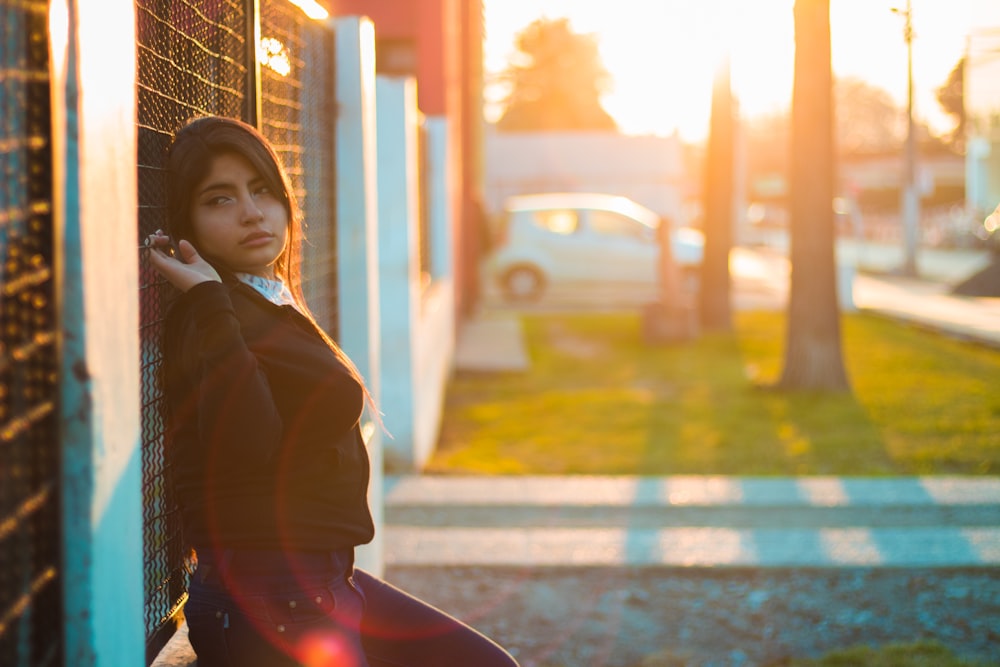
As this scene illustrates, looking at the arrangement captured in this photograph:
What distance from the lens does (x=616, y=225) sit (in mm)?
22469

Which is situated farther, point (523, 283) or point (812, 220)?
point (523, 283)

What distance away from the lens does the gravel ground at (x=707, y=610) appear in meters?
4.52

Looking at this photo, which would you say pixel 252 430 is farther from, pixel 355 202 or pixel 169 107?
pixel 355 202

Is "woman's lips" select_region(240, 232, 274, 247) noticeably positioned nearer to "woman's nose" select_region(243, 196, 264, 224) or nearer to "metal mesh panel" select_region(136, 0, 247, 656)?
"woman's nose" select_region(243, 196, 264, 224)

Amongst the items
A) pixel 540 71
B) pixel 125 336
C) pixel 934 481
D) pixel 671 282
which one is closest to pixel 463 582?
pixel 934 481

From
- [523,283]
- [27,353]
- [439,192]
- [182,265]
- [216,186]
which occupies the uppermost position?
[439,192]

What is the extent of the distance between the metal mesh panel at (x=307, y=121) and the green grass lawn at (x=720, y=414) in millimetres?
2997

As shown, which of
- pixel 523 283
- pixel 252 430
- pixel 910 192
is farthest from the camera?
pixel 910 192

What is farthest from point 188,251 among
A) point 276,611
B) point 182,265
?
point 276,611

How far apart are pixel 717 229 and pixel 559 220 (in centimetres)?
665

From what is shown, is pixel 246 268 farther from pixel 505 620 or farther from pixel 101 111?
pixel 505 620

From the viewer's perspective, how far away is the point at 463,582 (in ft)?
17.3

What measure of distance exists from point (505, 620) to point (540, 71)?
81385 millimetres

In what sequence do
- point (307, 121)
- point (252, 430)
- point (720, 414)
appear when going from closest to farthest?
point (252, 430), point (307, 121), point (720, 414)
